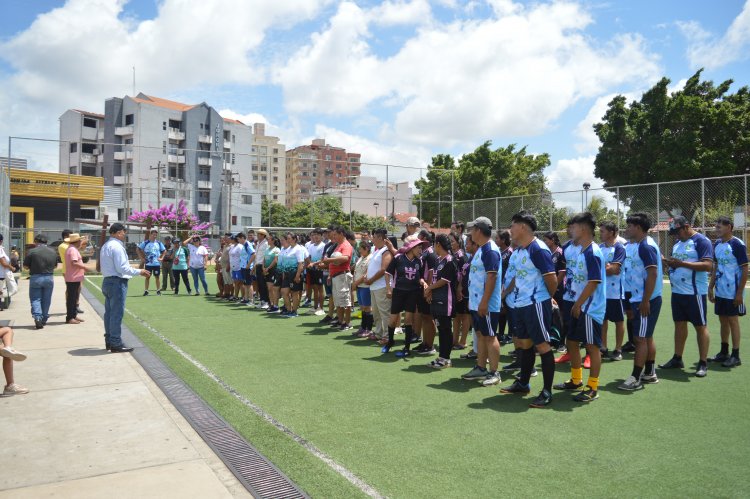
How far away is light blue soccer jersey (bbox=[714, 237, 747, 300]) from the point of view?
23.4ft

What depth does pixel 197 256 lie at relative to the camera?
54.4ft

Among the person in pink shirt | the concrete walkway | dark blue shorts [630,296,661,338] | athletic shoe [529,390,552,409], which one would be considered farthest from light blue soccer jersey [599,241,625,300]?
the person in pink shirt

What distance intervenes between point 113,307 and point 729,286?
846 cm

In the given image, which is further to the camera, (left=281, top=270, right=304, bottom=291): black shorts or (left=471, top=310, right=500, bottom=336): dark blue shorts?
(left=281, top=270, right=304, bottom=291): black shorts

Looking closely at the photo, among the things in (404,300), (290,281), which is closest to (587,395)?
(404,300)

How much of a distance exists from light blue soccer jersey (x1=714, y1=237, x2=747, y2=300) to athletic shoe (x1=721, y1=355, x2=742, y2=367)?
0.76m

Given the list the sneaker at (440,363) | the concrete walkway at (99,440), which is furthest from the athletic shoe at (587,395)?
the concrete walkway at (99,440)

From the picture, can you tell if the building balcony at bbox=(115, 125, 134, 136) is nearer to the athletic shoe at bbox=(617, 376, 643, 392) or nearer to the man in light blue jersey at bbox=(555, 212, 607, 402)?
the man in light blue jersey at bbox=(555, 212, 607, 402)

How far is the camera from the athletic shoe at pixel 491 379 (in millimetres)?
6211

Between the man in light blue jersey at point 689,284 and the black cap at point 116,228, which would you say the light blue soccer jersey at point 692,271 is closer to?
the man in light blue jersey at point 689,284

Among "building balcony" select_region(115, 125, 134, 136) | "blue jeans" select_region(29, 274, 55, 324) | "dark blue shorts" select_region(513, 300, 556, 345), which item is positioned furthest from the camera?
"building balcony" select_region(115, 125, 134, 136)

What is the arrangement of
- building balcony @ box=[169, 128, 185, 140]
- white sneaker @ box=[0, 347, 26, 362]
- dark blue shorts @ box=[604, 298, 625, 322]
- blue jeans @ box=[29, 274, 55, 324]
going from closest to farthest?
white sneaker @ box=[0, 347, 26, 362]
dark blue shorts @ box=[604, 298, 625, 322]
blue jeans @ box=[29, 274, 55, 324]
building balcony @ box=[169, 128, 185, 140]

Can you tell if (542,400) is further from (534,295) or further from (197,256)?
(197,256)

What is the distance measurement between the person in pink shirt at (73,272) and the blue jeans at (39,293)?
1.23 feet
